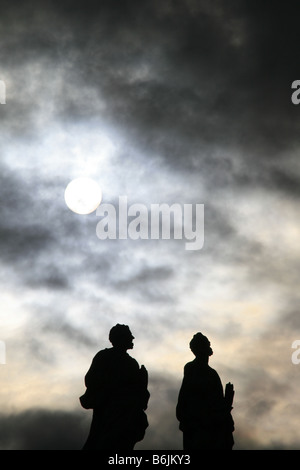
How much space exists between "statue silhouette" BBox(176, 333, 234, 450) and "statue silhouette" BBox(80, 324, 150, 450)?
157 cm

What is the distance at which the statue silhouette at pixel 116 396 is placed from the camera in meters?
18.8

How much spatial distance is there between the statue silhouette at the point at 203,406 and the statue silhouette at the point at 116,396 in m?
1.57

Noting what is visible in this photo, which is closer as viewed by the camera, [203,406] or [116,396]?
[116,396]

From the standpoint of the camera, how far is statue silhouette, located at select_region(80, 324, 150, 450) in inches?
739

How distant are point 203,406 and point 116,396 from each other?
2.71 metres

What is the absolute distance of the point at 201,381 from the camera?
20578 mm

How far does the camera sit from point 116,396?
19.3 m

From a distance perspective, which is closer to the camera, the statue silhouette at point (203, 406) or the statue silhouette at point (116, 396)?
the statue silhouette at point (116, 396)

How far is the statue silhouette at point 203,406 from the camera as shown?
20.0 m
